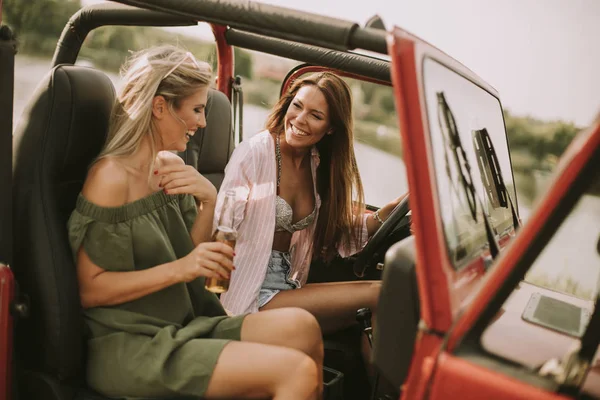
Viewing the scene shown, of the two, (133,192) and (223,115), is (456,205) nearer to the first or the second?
(133,192)

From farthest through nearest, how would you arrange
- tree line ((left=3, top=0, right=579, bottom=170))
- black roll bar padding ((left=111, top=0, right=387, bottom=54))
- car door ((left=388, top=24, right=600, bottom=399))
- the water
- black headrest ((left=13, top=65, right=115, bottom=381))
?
tree line ((left=3, top=0, right=579, bottom=170))
the water
black headrest ((left=13, top=65, right=115, bottom=381))
black roll bar padding ((left=111, top=0, right=387, bottom=54))
car door ((left=388, top=24, right=600, bottom=399))

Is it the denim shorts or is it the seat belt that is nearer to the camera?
the denim shorts

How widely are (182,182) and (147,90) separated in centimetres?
32

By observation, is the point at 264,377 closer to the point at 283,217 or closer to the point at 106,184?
the point at 106,184

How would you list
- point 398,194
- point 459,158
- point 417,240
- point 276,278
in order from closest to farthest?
point 417,240 < point 459,158 < point 276,278 < point 398,194

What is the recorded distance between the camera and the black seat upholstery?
1715 millimetres

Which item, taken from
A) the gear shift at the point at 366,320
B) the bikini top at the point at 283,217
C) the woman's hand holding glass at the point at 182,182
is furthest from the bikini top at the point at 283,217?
the woman's hand holding glass at the point at 182,182

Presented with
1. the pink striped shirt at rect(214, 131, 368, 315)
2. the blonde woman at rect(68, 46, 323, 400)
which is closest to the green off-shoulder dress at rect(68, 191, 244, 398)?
the blonde woman at rect(68, 46, 323, 400)

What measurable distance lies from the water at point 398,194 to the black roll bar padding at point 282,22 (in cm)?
62

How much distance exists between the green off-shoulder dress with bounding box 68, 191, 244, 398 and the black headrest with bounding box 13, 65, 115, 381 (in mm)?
64

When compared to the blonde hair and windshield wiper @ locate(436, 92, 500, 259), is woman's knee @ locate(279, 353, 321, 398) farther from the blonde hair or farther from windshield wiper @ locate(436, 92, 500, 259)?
the blonde hair

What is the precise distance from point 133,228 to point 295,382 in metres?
0.69

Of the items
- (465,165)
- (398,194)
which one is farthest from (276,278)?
(398,194)

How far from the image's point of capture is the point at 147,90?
6.24 ft
